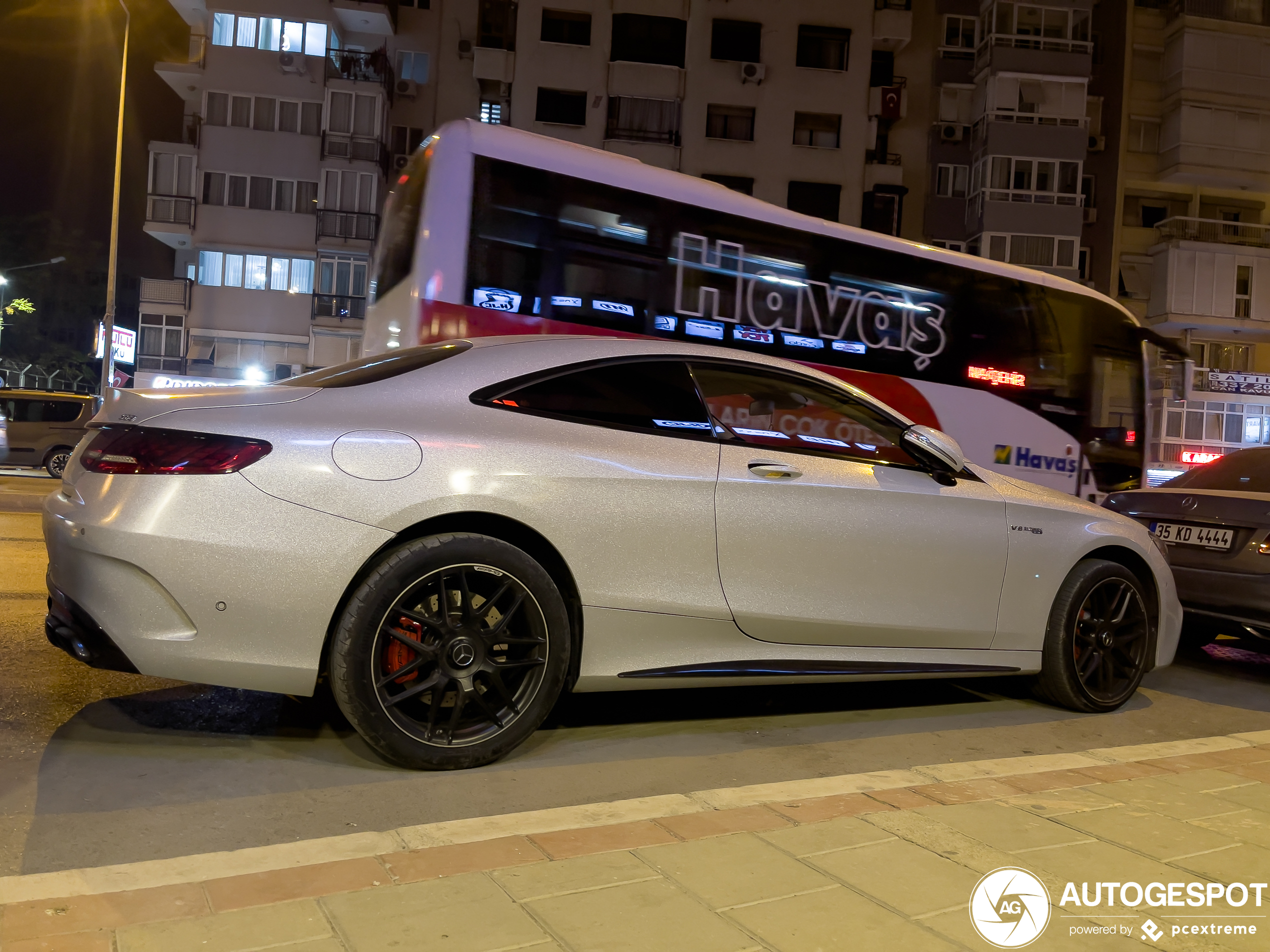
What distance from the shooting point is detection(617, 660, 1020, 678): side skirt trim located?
150 inches

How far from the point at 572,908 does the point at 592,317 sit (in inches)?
254

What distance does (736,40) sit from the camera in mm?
32750

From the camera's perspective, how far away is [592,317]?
8.50 m

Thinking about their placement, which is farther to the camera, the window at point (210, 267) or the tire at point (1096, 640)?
→ the window at point (210, 267)

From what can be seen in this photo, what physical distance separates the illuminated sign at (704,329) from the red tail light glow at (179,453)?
605cm

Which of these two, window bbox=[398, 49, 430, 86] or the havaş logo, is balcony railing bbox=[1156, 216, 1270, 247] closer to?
window bbox=[398, 49, 430, 86]

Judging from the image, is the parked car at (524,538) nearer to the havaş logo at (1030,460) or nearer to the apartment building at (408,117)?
the havaş logo at (1030,460)

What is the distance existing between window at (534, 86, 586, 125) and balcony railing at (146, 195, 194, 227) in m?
10.9

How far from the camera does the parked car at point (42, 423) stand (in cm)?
2094

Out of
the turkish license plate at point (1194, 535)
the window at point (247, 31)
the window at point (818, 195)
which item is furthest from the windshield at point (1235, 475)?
the window at point (247, 31)

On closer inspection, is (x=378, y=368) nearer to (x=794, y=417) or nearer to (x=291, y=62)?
(x=794, y=417)

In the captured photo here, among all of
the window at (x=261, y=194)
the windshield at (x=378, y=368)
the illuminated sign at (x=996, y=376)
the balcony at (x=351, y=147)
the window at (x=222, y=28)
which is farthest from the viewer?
the window at (x=222, y=28)

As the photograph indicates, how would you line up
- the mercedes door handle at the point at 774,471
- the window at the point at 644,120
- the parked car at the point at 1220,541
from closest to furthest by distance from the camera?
1. the mercedes door handle at the point at 774,471
2. the parked car at the point at 1220,541
3. the window at the point at 644,120

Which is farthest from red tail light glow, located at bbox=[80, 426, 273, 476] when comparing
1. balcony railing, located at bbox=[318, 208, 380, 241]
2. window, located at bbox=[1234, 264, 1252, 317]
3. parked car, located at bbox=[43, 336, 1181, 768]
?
window, located at bbox=[1234, 264, 1252, 317]
